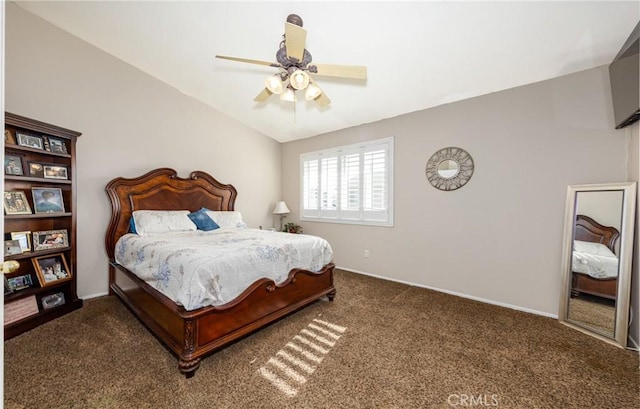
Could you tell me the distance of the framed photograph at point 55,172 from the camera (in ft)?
8.27

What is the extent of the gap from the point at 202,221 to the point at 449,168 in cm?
344

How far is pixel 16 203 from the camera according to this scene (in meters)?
2.30

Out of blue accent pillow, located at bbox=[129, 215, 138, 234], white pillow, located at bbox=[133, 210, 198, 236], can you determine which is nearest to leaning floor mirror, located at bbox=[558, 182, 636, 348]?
white pillow, located at bbox=[133, 210, 198, 236]

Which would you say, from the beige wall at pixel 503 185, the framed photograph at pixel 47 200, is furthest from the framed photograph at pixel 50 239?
the beige wall at pixel 503 185

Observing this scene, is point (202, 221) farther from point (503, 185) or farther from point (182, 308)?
point (503, 185)

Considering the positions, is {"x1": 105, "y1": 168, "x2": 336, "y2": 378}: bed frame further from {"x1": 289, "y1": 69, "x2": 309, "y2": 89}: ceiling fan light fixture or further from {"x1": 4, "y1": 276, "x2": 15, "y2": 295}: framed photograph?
{"x1": 289, "y1": 69, "x2": 309, "y2": 89}: ceiling fan light fixture

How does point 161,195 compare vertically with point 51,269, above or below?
above

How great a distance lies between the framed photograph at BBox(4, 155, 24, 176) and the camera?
7.48 ft

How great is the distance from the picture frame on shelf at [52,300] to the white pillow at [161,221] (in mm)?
917

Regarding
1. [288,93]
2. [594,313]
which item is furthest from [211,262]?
[594,313]

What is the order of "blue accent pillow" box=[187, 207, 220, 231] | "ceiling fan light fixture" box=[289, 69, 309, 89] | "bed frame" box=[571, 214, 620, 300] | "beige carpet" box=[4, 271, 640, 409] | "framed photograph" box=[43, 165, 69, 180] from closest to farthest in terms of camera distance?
"beige carpet" box=[4, 271, 640, 409], "ceiling fan light fixture" box=[289, 69, 309, 89], "bed frame" box=[571, 214, 620, 300], "framed photograph" box=[43, 165, 69, 180], "blue accent pillow" box=[187, 207, 220, 231]

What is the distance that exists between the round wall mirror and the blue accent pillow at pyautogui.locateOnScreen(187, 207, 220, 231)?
311cm

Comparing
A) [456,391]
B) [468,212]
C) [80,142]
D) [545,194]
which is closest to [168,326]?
[456,391]

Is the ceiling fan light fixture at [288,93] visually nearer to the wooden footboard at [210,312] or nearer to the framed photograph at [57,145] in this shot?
the wooden footboard at [210,312]
